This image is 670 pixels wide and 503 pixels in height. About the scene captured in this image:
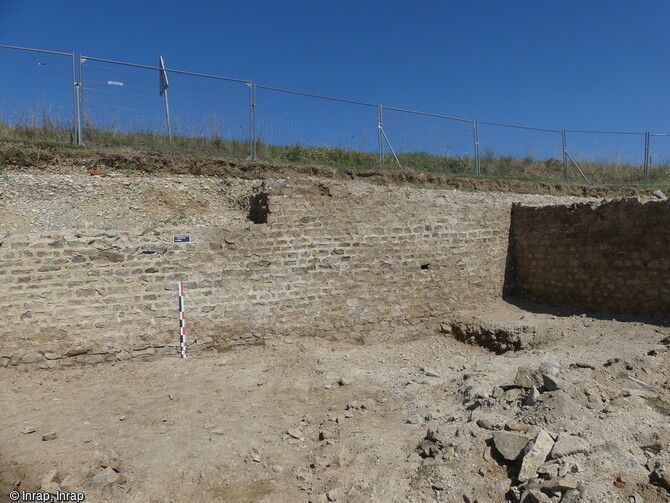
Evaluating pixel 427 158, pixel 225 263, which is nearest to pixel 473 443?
pixel 225 263

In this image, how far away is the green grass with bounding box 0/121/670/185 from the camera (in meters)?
9.15

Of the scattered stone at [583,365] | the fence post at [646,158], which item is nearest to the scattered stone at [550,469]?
the scattered stone at [583,365]

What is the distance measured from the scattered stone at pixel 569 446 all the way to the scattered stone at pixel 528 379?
104 cm

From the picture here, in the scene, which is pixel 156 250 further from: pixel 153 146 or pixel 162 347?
pixel 153 146

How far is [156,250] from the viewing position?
618 centimetres

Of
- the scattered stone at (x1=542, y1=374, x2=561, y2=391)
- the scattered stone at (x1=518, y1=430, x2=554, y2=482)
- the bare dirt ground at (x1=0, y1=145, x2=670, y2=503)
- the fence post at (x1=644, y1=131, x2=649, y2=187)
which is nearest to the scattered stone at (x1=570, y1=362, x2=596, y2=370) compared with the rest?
the bare dirt ground at (x1=0, y1=145, x2=670, y2=503)

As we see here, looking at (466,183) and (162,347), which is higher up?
(466,183)

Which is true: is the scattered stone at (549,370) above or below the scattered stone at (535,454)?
above

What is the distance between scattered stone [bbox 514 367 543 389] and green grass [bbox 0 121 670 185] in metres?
7.07

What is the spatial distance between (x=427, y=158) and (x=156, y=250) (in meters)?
8.71

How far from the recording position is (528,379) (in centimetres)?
447

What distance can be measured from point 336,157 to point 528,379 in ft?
27.9

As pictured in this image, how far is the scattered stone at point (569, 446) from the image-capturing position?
3.22 metres

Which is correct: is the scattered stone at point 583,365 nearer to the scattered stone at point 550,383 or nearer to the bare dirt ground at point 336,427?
the bare dirt ground at point 336,427
